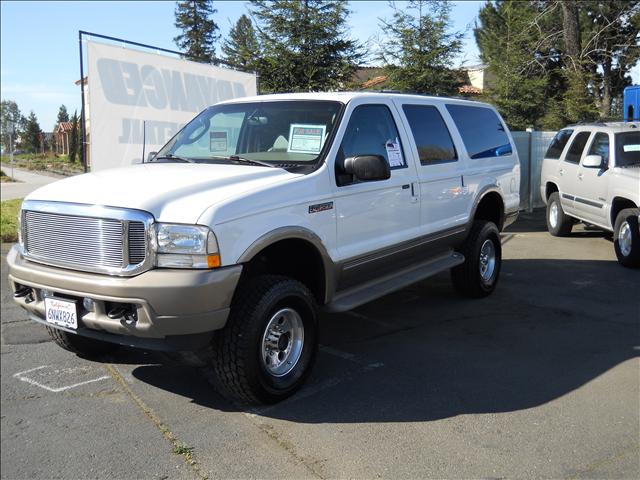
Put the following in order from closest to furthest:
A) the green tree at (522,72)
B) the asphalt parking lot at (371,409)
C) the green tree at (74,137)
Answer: the asphalt parking lot at (371,409) → the green tree at (74,137) → the green tree at (522,72)

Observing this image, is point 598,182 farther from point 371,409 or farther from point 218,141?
point 371,409

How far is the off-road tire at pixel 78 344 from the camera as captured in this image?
4438 millimetres

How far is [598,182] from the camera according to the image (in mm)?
9211

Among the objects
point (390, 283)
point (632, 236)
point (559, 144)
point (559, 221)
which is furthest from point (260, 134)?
point (559, 144)

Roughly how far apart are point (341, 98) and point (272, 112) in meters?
0.61

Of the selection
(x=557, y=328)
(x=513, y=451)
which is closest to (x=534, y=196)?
(x=557, y=328)

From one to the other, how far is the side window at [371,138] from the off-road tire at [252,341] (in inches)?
39.9

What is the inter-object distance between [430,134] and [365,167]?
1.70 meters

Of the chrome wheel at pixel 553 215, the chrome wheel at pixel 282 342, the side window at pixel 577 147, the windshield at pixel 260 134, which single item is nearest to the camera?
the chrome wheel at pixel 282 342

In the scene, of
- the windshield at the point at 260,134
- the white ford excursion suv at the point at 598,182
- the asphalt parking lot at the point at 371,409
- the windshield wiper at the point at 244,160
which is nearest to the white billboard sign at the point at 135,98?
the windshield at the point at 260,134

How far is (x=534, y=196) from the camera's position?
48.5 ft

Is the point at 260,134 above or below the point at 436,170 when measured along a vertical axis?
above

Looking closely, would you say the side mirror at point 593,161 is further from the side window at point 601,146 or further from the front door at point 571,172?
the front door at point 571,172

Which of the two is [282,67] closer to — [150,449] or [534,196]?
[534,196]
